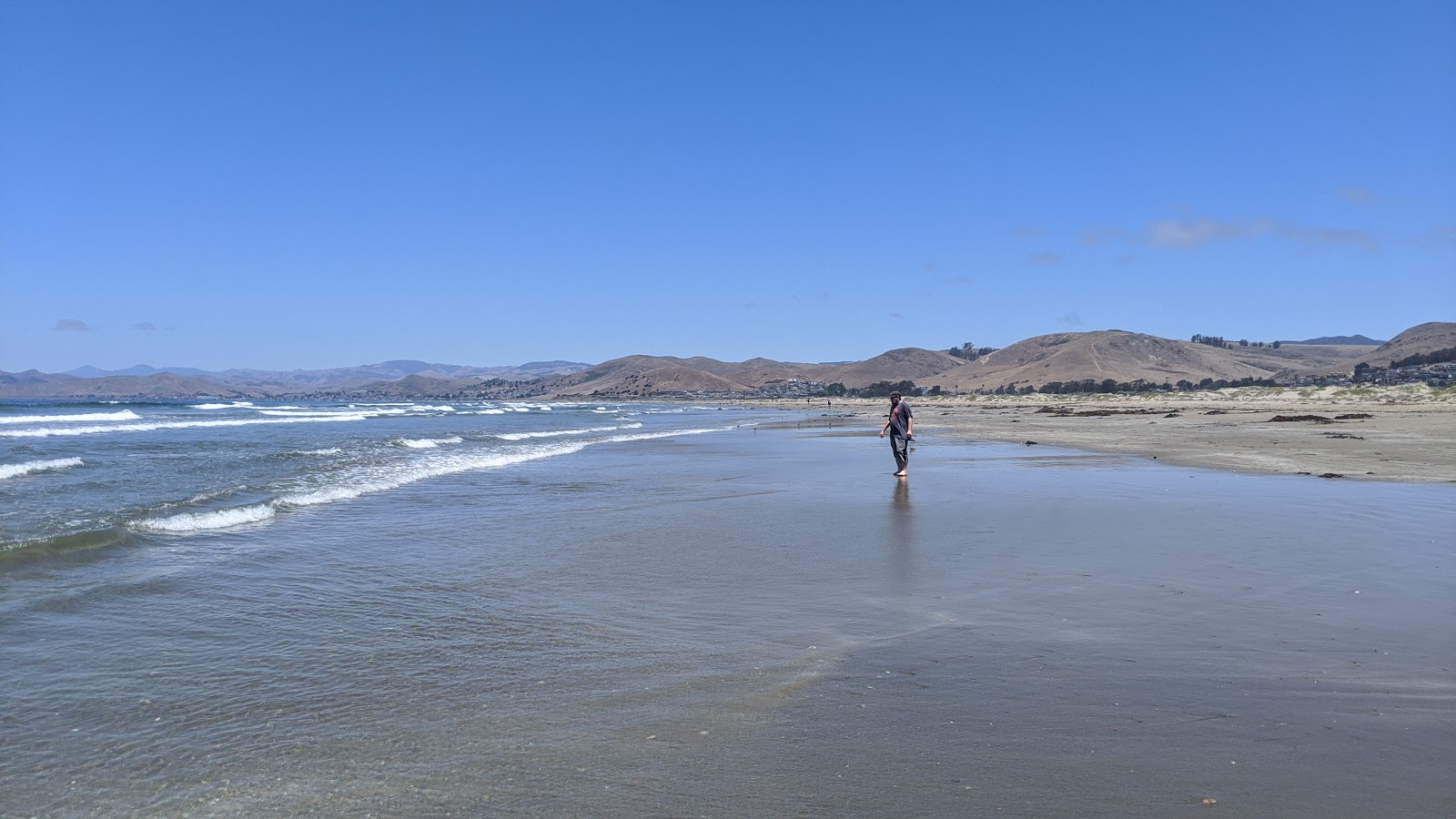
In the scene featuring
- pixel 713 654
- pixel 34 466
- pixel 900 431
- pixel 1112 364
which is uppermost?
pixel 1112 364

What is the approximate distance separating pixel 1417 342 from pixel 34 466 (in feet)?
477

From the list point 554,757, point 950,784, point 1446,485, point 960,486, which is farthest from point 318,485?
point 1446,485

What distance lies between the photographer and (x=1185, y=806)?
3.65m

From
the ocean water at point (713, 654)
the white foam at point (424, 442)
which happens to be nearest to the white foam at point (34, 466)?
the ocean water at point (713, 654)

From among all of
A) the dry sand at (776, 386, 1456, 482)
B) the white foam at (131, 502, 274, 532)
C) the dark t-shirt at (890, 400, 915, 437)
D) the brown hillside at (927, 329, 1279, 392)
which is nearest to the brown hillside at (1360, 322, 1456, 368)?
the brown hillside at (927, 329, 1279, 392)

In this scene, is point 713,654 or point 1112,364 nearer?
point 713,654

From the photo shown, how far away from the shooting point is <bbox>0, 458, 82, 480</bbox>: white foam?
19.3m

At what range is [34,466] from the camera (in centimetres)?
2108

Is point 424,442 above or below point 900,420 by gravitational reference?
below

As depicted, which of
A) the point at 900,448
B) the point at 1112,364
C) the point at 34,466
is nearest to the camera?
the point at 900,448

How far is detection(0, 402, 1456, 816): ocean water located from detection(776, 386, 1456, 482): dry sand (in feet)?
18.9

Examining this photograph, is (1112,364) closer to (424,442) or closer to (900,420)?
(424,442)

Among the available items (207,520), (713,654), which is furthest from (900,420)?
(713,654)

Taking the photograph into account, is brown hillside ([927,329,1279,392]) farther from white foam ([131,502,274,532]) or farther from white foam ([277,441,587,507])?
white foam ([131,502,274,532])
